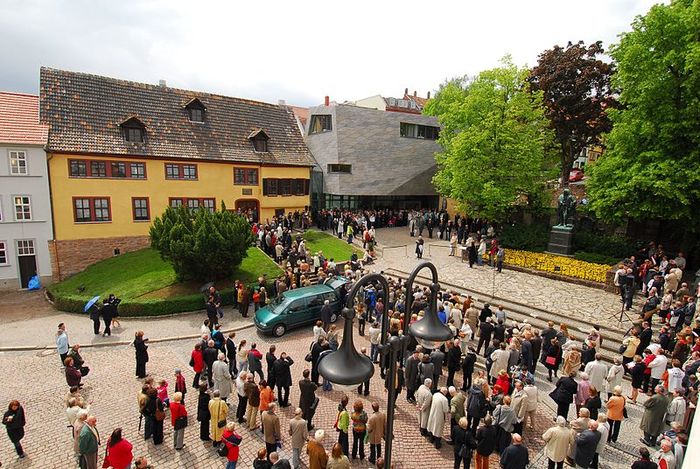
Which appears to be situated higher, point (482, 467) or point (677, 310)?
point (677, 310)

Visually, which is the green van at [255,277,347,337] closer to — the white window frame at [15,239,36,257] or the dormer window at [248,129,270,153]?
the white window frame at [15,239,36,257]

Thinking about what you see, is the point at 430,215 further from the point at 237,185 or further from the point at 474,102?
the point at 237,185

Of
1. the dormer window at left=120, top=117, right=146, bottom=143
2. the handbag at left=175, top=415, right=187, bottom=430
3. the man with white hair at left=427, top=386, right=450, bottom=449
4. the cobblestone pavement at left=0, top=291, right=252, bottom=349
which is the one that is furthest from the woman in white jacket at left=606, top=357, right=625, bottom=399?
the dormer window at left=120, top=117, right=146, bottom=143

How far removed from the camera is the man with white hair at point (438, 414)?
9.02 m

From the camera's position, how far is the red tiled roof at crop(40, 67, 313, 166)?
2542cm

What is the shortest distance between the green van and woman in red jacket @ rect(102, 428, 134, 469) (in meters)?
7.80

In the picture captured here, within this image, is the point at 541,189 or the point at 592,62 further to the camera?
the point at 592,62

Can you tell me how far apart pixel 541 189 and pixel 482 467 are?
23.5 m

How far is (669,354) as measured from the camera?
39.4 feet

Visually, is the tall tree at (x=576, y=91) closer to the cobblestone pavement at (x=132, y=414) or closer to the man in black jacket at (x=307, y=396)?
the cobblestone pavement at (x=132, y=414)

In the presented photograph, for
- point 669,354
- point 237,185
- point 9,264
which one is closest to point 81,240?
point 9,264

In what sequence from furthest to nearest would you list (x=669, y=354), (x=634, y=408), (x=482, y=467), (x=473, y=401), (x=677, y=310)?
(x=677, y=310)
(x=669, y=354)
(x=634, y=408)
(x=473, y=401)
(x=482, y=467)

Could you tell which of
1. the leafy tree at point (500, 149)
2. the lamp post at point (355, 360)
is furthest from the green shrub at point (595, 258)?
the lamp post at point (355, 360)

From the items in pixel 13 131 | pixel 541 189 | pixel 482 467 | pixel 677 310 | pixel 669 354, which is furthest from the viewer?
pixel 541 189
